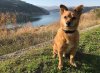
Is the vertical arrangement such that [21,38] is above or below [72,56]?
below

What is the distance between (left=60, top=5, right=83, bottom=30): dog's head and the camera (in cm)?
744

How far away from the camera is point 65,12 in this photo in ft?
25.1

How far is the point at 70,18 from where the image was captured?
7.44 m

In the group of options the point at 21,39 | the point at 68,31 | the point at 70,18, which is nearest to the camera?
the point at 70,18

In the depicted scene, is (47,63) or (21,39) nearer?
(47,63)

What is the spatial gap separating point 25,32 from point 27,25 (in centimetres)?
66

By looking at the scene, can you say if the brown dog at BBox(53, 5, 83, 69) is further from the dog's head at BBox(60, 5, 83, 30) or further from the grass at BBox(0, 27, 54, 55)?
the grass at BBox(0, 27, 54, 55)

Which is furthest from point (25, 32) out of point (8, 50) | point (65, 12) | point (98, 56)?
point (65, 12)

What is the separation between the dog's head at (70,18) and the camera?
24.4 feet

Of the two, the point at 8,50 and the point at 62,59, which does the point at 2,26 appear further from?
the point at 62,59

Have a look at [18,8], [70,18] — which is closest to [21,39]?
[70,18]

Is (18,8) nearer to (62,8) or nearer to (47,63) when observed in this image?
(47,63)

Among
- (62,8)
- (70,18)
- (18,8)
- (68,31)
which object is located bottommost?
(18,8)

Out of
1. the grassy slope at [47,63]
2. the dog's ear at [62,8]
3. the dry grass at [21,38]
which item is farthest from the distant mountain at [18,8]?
the dog's ear at [62,8]
